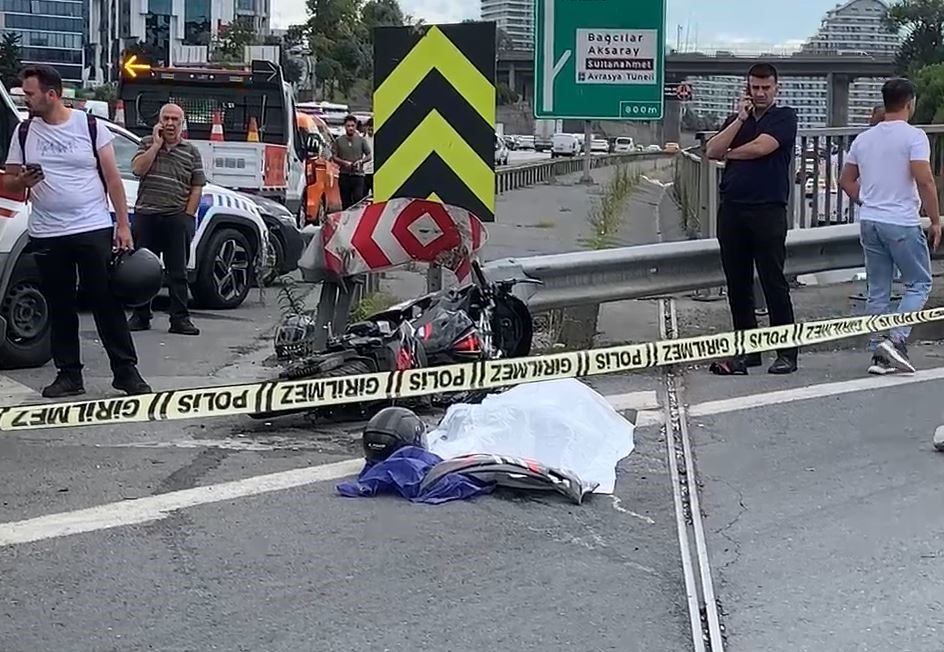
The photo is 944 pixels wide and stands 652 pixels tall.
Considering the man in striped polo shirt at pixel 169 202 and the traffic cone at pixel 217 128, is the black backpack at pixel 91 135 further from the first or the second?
the traffic cone at pixel 217 128

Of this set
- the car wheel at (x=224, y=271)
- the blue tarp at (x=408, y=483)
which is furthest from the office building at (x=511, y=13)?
the blue tarp at (x=408, y=483)

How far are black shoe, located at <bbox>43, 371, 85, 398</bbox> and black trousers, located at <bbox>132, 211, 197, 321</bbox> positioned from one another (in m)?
2.62

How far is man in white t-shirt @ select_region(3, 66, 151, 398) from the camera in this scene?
774 centimetres

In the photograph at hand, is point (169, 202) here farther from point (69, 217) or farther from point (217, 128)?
point (217, 128)

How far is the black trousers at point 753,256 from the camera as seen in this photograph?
857cm

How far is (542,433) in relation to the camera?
628 centimetres

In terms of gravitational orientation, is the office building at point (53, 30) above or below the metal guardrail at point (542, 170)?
above

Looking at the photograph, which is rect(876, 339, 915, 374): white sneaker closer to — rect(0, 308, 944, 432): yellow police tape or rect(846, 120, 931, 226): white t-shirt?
rect(0, 308, 944, 432): yellow police tape

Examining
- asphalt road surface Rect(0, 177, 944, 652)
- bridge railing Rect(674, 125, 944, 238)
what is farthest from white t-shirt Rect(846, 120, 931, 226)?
bridge railing Rect(674, 125, 944, 238)

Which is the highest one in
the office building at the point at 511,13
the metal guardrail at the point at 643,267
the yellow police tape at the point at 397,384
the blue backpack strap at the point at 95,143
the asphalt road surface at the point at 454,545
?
the office building at the point at 511,13

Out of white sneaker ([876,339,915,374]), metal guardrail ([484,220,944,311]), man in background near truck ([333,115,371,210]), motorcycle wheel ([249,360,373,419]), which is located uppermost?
man in background near truck ([333,115,371,210])

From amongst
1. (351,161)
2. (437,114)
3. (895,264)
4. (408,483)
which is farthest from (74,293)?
(351,161)

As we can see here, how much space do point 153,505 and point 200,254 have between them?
21.2 feet

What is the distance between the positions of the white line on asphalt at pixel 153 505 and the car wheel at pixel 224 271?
5.92 m
